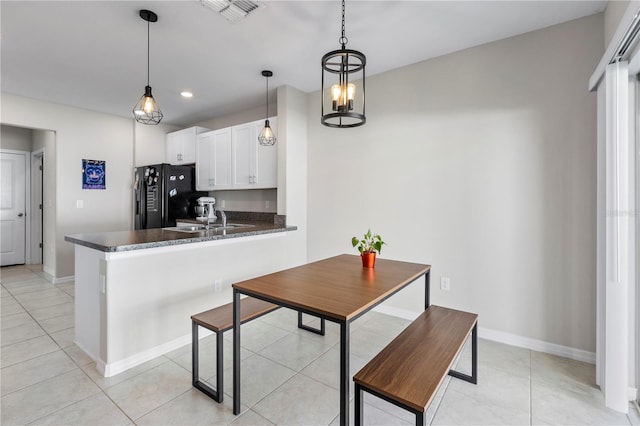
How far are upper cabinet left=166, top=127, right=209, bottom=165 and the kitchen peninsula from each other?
267cm

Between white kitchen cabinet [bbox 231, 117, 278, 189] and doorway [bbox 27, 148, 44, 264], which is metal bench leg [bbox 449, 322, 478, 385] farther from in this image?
doorway [bbox 27, 148, 44, 264]

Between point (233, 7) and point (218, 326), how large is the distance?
2.07 m

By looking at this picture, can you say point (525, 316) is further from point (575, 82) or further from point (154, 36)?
point (154, 36)

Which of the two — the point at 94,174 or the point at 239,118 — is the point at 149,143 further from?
the point at 239,118

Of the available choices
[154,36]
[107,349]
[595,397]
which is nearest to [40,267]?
[107,349]

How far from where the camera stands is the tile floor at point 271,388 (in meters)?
1.75

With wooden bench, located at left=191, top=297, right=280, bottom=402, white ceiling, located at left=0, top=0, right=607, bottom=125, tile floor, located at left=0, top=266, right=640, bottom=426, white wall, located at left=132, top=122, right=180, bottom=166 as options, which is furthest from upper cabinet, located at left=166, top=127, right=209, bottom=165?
wooden bench, located at left=191, top=297, right=280, bottom=402

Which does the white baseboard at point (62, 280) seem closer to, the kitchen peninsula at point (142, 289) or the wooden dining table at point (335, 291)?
the kitchen peninsula at point (142, 289)

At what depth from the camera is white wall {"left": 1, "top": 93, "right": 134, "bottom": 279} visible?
13.8 ft

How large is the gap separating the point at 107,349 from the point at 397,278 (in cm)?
207

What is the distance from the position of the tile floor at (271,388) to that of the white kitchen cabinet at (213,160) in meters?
2.46

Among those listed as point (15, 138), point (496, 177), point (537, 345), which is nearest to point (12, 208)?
point (15, 138)

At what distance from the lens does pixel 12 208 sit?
18.3ft

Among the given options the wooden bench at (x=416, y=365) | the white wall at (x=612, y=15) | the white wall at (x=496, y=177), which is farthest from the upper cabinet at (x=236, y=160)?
the white wall at (x=612, y=15)
